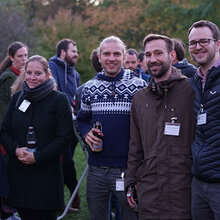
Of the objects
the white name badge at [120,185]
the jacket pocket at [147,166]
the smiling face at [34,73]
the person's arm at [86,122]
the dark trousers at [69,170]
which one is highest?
the smiling face at [34,73]

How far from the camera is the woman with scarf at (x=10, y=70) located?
5.91 meters

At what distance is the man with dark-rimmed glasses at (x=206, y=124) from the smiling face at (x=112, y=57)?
32.7 inches

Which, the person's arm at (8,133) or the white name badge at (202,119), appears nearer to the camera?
the white name badge at (202,119)

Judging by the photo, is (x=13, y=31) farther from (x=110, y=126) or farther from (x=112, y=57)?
(x=110, y=126)

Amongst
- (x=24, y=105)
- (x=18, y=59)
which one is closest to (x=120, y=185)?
(x=24, y=105)

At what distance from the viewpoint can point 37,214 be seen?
4.66 meters

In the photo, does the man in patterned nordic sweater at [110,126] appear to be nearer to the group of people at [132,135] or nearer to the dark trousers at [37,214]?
the group of people at [132,135]

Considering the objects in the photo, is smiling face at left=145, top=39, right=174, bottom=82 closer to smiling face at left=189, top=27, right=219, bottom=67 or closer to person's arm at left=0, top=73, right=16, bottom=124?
smiling face at left=189, top=27, right=219, bottom=67

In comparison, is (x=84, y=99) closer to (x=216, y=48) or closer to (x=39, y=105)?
(x=39, y=105)

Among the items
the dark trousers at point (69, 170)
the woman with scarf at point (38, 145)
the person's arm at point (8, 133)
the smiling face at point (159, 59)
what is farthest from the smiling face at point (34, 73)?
the dark trousers at point (69, 170)

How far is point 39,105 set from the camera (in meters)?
4.56

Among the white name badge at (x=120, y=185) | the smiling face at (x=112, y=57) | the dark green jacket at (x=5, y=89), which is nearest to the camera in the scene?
the white name badge at (x=120, y=185)

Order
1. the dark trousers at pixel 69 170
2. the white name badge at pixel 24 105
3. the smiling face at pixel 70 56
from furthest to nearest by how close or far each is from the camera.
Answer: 1. the smiling face at pixel 70 56
2. the dark trousers at pixel 69 170
3. the white name badge at pixel 24 105

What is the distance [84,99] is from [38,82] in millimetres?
623
